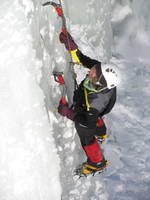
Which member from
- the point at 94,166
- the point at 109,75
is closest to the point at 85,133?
the point at 94,166

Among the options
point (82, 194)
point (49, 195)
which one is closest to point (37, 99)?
point (49, 195)

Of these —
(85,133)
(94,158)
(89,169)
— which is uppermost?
(85,133)

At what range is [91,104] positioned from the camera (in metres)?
2.73

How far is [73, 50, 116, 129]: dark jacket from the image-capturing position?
2.69 m

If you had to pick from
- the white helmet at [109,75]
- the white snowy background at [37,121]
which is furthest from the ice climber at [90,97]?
the white snowy background at [37,121]

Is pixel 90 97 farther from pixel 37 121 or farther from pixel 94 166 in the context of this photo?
pixel 94 166

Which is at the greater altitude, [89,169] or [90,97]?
[90,97]

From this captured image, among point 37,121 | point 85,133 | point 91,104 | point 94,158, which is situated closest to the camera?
point 37,121

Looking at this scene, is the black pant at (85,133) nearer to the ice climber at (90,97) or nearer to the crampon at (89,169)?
the ice climber at (90,97)

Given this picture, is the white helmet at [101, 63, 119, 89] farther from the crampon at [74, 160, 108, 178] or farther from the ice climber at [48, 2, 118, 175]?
the crampon at [74, 160, 108, 178]

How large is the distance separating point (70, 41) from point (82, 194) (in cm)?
228

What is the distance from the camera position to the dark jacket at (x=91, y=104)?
106 inches

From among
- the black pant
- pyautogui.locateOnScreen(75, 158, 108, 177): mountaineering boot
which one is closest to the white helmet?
the black pant

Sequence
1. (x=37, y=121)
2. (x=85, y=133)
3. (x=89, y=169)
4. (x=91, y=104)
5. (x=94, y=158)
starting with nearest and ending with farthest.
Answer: (x=37, y=121) → (x=91, y=104) → (x=85, y=133) → (x=94, y=158) → (x=89, y=169)
